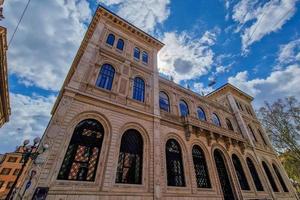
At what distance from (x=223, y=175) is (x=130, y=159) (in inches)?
380

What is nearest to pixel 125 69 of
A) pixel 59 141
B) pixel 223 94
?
pixel 59 141

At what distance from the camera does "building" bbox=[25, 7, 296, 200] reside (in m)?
7.21

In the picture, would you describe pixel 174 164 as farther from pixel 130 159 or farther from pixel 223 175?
pixel 223 175

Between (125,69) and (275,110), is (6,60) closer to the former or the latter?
(125,69)

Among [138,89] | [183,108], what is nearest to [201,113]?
[183,108]

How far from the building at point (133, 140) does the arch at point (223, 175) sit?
0.27ft

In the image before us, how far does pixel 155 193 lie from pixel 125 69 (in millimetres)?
8987

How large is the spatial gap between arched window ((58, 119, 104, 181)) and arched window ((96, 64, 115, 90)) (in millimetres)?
2861

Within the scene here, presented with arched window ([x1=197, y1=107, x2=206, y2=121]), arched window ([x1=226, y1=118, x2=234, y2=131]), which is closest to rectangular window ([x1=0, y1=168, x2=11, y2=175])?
arched window ([x1=197, y1=107, x2=206, y2=121])

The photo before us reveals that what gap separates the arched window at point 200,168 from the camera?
1148cm

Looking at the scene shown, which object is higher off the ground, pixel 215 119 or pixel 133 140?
pixel 215 119

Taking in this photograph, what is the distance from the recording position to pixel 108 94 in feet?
33.1

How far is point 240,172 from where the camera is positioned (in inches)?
593

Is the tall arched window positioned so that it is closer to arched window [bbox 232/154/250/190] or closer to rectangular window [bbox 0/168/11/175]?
arched window [bbox 232/154/250/190]
